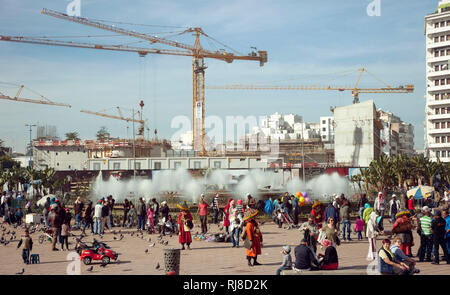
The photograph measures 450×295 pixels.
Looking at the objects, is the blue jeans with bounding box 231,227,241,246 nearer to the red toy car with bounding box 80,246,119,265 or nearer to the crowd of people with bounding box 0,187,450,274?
the crowd of people with bounding box 0,187,450,274

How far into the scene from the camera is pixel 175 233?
22.9m

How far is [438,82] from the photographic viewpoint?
88.2 metres

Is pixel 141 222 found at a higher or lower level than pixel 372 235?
lower

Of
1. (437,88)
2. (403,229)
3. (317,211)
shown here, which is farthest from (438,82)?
(403,229)

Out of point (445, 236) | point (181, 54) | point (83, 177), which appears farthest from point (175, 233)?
point (181, 54)

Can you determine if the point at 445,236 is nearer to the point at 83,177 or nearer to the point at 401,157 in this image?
the point at 401,157

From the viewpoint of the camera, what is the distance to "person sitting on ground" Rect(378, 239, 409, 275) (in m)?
11.0

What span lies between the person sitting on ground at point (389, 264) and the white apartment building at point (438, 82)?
81861 mm

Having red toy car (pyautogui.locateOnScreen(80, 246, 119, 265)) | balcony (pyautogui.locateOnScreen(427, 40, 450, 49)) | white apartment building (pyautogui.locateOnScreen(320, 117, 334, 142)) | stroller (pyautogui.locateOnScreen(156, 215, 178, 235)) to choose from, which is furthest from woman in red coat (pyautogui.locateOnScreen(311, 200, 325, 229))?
white apartment building (pyautogui.locateOnScreen(320, 117, 334, 142))

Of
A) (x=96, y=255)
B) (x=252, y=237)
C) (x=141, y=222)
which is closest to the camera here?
(x=252, y=237)

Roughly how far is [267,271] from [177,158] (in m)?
78.0

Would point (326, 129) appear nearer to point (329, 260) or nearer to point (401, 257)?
point (329, 260)

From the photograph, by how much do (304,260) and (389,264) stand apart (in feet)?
6.23
